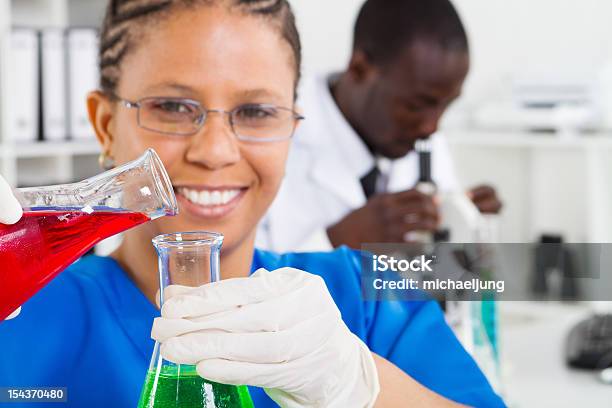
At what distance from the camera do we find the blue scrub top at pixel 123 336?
85 centimetres

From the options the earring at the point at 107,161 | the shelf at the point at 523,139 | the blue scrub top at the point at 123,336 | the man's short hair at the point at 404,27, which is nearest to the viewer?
the blue scrub top at the point at 123,336

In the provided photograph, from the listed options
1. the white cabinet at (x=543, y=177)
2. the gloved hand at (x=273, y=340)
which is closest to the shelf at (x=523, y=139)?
the white cabinet at (x=543, y=177)

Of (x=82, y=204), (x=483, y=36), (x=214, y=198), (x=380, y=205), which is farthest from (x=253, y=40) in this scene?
(x=483, y=36)

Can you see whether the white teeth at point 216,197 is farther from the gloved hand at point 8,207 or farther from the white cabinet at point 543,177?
the white cabinet at point 543,177

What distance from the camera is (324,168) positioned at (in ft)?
6.41

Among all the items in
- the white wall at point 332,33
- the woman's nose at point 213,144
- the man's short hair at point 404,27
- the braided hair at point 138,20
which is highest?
the white wall at point 332,33

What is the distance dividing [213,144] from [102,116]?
0.19 meters

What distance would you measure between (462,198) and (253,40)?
1.02 metres

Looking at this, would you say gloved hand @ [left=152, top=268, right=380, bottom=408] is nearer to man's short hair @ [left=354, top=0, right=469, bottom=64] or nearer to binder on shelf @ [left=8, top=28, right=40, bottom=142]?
man's short hair @ [left=354, top=0, right=469, bottom=64]

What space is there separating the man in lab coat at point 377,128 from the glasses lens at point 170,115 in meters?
0.70

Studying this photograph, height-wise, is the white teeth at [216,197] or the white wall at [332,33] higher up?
the white wall at [332,33]

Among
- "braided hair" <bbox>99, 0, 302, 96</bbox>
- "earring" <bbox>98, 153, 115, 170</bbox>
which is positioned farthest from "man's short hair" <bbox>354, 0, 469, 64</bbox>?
"earring" <bbox>98, 153, 115, 170</bbox>

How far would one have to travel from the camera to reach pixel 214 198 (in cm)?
93

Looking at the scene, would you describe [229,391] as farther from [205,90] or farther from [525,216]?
[525,216]
